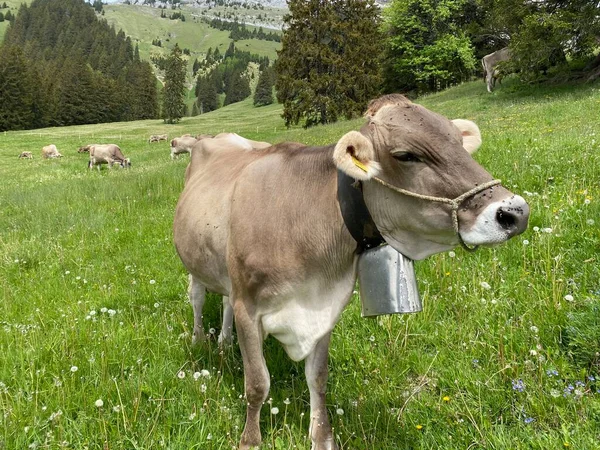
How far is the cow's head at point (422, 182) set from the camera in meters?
2.03

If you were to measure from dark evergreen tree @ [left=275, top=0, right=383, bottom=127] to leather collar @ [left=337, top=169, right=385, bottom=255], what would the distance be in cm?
3247

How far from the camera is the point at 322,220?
277cm

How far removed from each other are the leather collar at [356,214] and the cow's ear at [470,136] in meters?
0.70

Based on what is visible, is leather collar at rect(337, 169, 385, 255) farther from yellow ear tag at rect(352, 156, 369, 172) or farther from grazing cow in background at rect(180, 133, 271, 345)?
grazing cow in background at rect(180, 133, 271, 345)

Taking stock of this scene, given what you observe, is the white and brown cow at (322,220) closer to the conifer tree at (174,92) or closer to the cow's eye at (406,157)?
the cow's eye at (406,157)

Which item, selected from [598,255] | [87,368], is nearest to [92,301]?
[87,368]

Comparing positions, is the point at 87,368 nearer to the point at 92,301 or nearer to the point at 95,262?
the point at 92,301

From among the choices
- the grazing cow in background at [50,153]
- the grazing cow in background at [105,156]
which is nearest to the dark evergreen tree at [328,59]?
the grazing cow in background at [105,156]

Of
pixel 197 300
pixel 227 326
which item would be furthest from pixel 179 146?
pixel 227 326

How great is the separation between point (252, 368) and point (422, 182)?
176 centimetres

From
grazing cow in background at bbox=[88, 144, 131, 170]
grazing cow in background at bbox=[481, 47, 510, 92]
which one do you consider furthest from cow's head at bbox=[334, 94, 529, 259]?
grazing cow in background at bbox=[481, 47, 510, 92]

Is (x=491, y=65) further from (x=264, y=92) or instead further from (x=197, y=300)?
(x=264, y=92)

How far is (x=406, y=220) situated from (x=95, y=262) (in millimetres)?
5862

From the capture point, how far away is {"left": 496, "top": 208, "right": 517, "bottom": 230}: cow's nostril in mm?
1976
